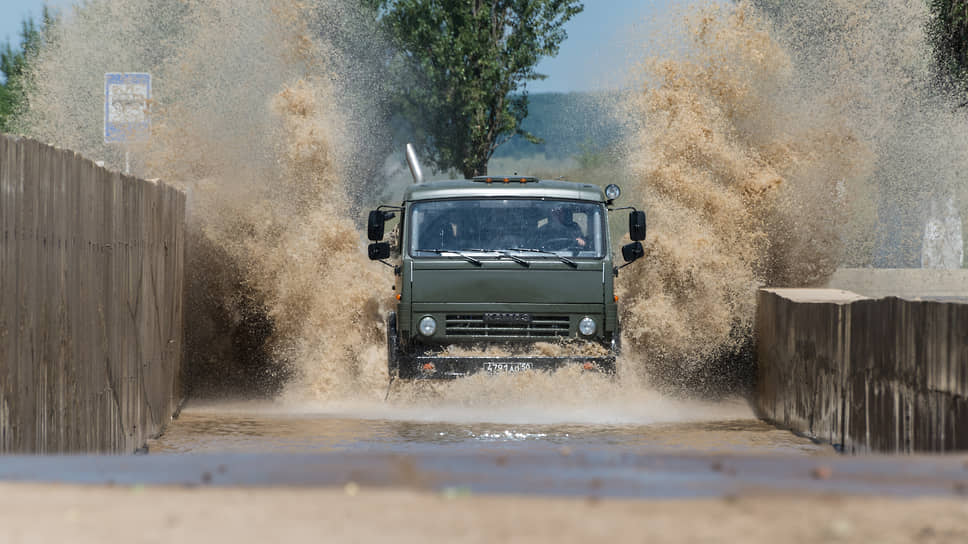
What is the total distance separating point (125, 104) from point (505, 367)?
980 cm

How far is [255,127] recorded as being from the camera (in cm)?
2347

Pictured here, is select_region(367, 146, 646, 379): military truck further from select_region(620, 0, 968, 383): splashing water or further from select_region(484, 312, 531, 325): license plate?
select_region(620, 0, 968, 383): splashing water

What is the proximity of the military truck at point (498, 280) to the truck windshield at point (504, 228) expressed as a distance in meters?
0.01

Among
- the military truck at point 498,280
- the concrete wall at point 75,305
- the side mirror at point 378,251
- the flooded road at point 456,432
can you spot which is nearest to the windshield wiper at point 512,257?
the military truck at point 498,280

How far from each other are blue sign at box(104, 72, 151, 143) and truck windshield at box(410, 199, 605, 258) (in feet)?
26.4

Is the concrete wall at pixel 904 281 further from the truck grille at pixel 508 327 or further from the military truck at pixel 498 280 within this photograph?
the truck grille at pixel 508 327

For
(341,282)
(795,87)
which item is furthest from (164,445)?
(795,87)

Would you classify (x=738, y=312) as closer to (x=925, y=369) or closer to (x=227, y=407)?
(x=227, y=407)

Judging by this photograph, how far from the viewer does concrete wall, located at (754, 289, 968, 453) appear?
909 cm

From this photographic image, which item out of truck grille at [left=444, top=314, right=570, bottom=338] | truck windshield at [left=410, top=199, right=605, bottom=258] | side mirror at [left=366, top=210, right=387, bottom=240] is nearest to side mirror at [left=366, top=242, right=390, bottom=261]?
side mirror at [left=366, top=210, right=387, bottom=240]

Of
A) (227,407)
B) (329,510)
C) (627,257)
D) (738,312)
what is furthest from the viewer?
(738,312)

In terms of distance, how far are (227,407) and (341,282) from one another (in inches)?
98.3


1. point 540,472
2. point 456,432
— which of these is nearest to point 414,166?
point 456,432

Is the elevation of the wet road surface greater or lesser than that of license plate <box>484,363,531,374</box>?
greater
